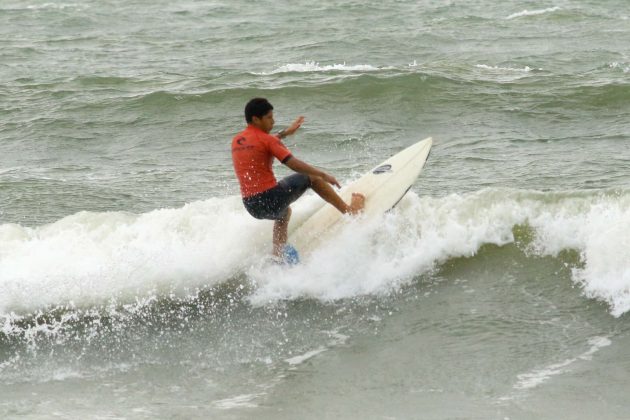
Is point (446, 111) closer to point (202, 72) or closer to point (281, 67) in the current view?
point (281, 67)

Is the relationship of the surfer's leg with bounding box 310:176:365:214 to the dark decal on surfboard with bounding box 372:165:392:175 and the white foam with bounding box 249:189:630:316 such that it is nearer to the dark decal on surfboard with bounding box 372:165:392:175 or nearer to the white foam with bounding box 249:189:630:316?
the white foam with bounding box 249:189:630:316

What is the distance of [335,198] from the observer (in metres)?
8.09

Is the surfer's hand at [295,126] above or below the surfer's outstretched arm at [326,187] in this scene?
above

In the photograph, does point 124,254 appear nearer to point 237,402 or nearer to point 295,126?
point 295,126

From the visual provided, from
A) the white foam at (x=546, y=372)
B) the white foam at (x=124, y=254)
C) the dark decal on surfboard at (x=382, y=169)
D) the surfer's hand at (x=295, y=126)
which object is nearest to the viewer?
the white foam at (x=546, y=372)

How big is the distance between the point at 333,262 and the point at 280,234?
0.49m

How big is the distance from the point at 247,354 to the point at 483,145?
608cm

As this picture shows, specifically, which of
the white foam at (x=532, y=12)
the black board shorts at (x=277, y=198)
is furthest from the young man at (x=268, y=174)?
the white foam at (x=532, y=12)

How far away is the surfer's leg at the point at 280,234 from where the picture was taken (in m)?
8.07

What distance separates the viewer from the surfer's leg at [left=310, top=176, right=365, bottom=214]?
7.94m

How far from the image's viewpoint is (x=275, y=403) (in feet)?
20.4

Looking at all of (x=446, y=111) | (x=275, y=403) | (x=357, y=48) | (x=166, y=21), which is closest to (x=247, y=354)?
(x=275, y=403)

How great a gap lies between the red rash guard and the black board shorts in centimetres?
5

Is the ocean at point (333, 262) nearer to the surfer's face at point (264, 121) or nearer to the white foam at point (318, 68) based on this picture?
the white foam at point (318, 68)
